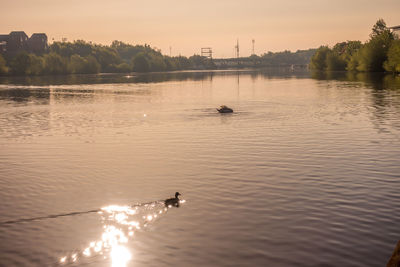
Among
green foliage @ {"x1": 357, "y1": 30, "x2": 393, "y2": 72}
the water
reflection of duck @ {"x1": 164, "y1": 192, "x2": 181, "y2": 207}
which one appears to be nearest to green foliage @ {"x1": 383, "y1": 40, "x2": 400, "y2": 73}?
green foliage @ {"x1": 357, "y1": 30, "x2": 393, "y2": 72}

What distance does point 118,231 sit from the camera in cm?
2034

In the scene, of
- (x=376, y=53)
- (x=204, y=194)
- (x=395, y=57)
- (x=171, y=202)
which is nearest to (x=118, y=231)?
(x=171, y=202)

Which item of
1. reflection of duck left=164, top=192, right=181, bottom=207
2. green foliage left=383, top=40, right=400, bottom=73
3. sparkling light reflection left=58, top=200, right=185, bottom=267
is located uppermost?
green foliage left=383, top=40, right=400, bottom=73

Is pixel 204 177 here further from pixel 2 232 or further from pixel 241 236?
pixel 2 232

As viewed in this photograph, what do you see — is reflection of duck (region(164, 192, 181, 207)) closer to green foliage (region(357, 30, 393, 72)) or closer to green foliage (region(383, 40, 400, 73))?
green foliage (region(383, 40, 400, 73))

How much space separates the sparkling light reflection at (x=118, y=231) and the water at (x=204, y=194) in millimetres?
53

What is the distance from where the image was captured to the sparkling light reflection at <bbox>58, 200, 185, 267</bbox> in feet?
58.0

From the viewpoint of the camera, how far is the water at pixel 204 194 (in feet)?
59.2

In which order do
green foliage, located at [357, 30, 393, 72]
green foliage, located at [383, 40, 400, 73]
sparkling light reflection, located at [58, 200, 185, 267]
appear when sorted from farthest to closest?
green foliage, located at [357, 30, 393, 72] → green foliage, located at [383, 40, 400, 73] → sparkling light reflection, located at [58, 200, 185, 267]

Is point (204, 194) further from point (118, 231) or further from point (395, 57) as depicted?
point (395, 57)

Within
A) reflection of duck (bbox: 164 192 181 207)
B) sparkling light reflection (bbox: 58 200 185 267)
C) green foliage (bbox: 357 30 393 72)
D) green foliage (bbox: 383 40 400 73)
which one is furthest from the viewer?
green foliage (bbox: 357 30 393 72)

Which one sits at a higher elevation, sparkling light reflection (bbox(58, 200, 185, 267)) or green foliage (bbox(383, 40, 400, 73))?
green foliage (bbox(383, 40, 400, 73))

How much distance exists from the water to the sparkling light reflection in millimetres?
53

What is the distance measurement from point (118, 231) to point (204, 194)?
6759 millimetres
